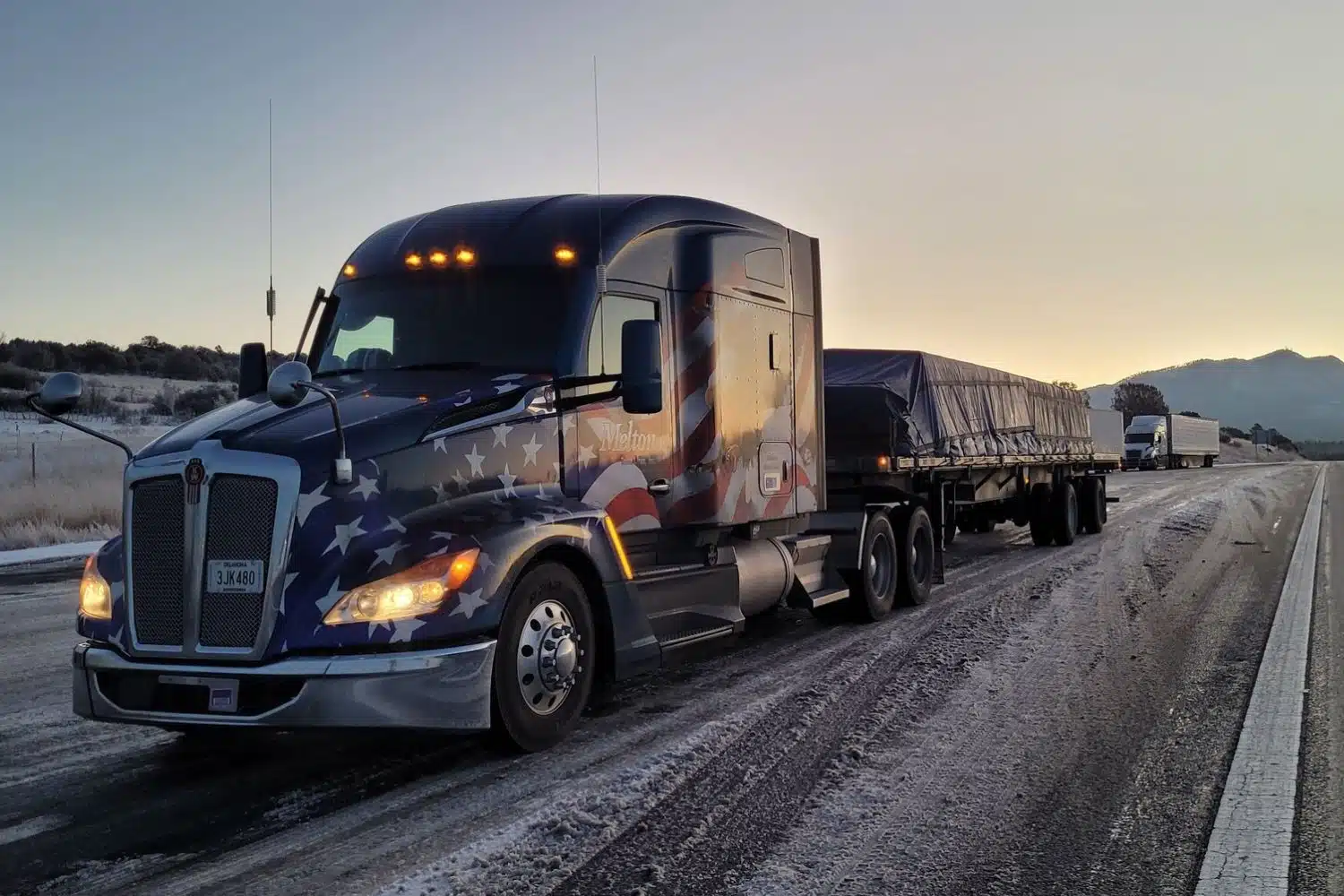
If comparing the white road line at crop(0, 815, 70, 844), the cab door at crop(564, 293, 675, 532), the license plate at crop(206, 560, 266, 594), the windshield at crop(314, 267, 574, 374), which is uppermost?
the windshield at crop(314, 267, 574, 374)

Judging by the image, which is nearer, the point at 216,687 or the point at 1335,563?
the point at 216,687

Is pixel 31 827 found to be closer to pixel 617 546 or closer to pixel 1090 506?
pixel 617 546

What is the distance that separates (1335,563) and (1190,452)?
56.6m

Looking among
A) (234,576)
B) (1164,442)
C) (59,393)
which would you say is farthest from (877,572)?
(1164,442)

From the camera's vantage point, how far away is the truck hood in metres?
4.94

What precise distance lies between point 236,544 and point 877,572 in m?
6.45

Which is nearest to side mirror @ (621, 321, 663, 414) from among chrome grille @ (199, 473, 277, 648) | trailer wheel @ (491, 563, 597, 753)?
trailer wheel @ (491, 563, 597, 753)

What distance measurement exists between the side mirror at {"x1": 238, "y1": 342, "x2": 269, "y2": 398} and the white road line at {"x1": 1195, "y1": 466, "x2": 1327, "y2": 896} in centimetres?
560

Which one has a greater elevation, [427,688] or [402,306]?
[402,306]

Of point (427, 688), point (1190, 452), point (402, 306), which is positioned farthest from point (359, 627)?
point (1190, 452)

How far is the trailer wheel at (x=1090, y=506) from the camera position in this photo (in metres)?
18.1

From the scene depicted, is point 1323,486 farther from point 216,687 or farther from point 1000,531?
point 216,687

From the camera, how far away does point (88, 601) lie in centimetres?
524

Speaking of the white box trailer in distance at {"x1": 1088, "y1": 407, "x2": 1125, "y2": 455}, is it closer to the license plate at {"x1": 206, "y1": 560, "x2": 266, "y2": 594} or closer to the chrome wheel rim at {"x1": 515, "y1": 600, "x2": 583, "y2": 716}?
the chrome wheel rim at {"x1": 515, "y1": 600, "x2": 583, "y2": 716}
